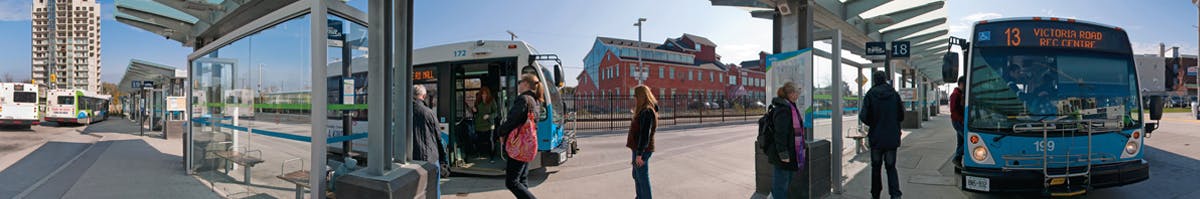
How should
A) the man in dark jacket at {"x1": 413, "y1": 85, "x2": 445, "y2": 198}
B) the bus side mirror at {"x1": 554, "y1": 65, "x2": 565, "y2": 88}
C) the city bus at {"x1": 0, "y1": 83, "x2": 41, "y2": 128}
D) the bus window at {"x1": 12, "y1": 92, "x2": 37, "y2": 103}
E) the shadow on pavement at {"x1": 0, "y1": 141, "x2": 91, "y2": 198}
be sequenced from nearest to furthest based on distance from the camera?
the man in dark jacket at {"x1": 413, "y1": 85, "x2": 445, "y2": 198}
the shadow on pavement at {"x1": 0, "y1": 141, "x2": 91, "y2": 198}
the bus side mirror at {"x1": 554, "y1": 65, "x2": 565, "y2": 88}
the city bus at {"x1": 0, "y1": 83, "x2": 41, "y2": 128}
the bus window at {"x1": 12, "y1": 92, "x2": 37, "y2": 103}

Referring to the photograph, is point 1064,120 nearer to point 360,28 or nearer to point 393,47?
point 393,47

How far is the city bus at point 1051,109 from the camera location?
5.10 meters

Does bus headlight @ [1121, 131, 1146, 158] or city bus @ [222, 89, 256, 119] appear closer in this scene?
bus headlight @ [1121, 131, 1146, 158]

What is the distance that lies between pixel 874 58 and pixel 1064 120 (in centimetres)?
498

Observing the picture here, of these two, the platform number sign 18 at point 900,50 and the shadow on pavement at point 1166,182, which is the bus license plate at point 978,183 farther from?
the platform number sign 18 at point 900,50

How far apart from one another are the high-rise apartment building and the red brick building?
292 ft

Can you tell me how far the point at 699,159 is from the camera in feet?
30.0

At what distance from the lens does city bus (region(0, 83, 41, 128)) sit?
21656mm

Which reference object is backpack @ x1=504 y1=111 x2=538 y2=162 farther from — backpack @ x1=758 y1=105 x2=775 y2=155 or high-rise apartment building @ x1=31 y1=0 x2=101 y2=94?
high-rise apartment building @ x1=31 y1=0 x2=101 y2=94

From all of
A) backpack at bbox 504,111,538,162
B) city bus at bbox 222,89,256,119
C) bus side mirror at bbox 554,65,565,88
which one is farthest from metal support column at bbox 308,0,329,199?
bus side mirror at bbox 554,65,565,88

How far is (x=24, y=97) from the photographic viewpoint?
22.5 m

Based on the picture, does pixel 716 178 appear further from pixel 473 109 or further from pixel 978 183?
pixel 473 109

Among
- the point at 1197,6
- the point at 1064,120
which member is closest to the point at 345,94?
the point at 1064,120

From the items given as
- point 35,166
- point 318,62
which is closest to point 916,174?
point 318,62
